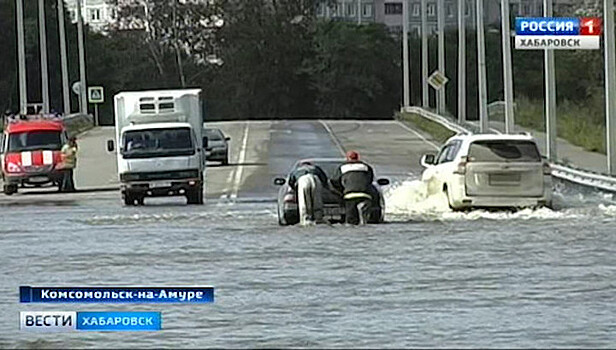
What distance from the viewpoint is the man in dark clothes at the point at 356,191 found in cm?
2898

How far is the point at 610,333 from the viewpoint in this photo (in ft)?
46.2

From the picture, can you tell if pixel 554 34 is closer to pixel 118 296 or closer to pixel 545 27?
pixel 545 27

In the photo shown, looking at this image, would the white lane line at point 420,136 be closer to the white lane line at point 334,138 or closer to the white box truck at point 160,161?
the white lane line at point 334,138

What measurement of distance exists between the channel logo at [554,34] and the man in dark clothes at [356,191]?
17509 millimetres

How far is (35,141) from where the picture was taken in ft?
154

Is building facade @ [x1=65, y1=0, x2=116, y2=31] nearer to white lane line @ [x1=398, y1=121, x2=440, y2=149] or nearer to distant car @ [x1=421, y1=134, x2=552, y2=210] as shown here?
white lane line @ [x1=398, y1=121, x2=440, y2=149]

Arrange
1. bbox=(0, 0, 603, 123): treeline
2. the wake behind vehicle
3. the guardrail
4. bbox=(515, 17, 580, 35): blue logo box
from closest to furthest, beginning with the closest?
the guardrail < bbox=(515, 17, 580, 35): blue logo box < the wake behind vehicle < bbox=(0, 0, 603, 123): treeline

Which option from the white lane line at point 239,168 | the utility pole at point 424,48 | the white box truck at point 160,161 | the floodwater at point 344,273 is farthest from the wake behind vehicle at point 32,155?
the utility pole at point 424,48

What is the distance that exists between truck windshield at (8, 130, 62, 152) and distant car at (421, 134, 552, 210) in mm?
18443

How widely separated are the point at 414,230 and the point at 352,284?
9.28 metres

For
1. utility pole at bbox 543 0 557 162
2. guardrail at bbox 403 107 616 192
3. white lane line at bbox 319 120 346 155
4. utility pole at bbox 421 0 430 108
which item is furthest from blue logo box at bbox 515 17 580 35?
utility pole at bbox 421 0 430 108

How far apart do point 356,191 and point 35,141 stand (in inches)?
793

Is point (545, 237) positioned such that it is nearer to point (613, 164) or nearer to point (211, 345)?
point (211, 345)

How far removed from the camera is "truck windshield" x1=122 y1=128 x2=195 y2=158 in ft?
129
